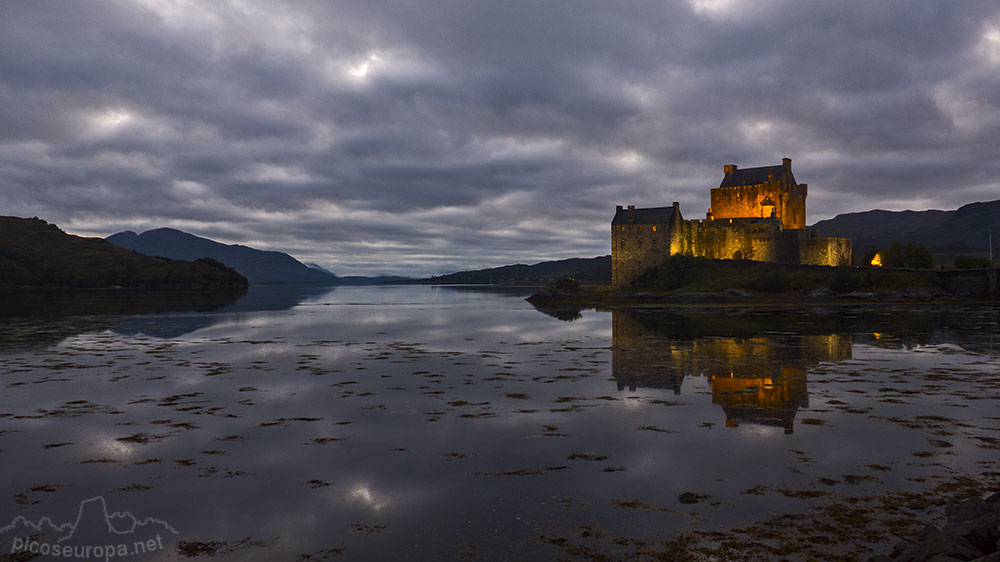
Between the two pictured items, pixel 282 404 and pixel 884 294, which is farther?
pixel 884 294

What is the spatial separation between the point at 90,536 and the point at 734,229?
9311 cm

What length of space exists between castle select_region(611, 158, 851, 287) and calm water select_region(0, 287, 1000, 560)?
66.3 metres

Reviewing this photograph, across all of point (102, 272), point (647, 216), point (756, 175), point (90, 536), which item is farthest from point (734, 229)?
point (102, 272)

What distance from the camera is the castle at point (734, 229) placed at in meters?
84.6

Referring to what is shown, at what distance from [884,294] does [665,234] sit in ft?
101

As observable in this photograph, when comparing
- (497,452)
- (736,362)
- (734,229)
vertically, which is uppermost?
(734,229)

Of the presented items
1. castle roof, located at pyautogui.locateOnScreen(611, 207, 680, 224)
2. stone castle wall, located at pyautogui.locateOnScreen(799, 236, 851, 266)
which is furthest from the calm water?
castle roof, located at pyautogui.locateOnScreen(611, 207, 680, 224)

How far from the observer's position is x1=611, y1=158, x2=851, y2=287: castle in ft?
277

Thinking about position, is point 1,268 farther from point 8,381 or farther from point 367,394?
point 367,394

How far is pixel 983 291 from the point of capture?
222ft

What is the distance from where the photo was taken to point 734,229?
88.3 meters

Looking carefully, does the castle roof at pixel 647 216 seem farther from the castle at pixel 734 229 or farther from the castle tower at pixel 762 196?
the castle tower at pixel 762 196

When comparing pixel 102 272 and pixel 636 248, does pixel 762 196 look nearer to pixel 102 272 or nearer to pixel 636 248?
pixel 636 248

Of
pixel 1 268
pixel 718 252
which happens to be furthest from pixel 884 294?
pixel 1 268
